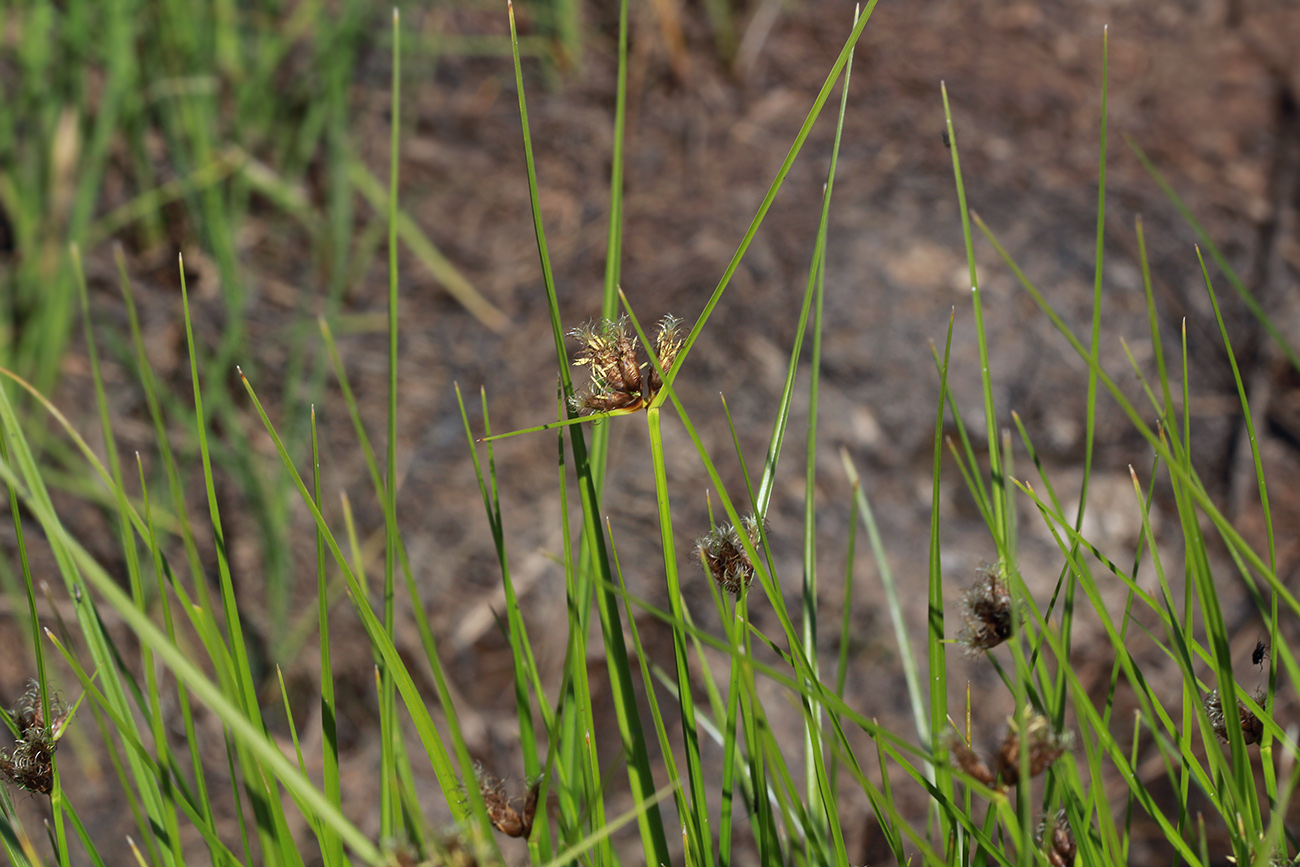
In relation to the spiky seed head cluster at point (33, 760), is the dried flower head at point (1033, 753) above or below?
above

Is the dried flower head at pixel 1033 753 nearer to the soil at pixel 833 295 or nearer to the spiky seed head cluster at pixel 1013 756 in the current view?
the spiky seed head cluster at pixel 1013 756

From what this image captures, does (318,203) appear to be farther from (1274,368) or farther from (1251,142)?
(1251,142)

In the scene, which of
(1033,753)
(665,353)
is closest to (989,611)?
(1033,753)

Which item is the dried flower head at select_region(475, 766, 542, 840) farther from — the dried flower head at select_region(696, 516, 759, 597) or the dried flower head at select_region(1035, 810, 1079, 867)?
the dried flower head at select_region(1035, 810, 1079, 867)

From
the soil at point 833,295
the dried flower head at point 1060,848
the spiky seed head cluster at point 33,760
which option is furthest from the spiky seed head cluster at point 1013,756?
the soil at point 833,295

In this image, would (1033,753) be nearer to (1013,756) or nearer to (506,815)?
(1013,756)

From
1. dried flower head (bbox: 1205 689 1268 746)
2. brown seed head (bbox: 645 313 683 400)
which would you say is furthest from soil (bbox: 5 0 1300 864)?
brown seed head (bbox: 645 313 683 400)
